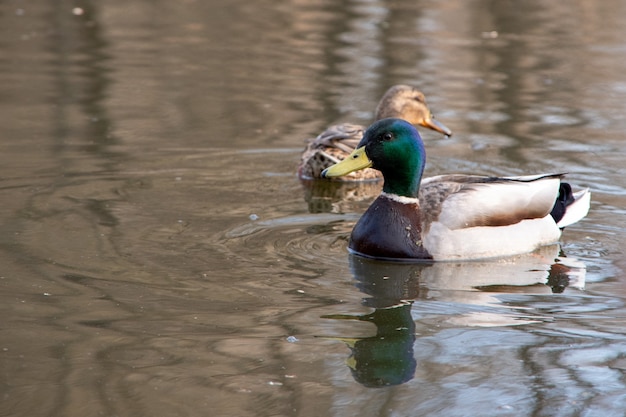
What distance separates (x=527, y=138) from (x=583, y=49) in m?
5.63

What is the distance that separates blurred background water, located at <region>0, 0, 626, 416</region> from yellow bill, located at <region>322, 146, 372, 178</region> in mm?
446

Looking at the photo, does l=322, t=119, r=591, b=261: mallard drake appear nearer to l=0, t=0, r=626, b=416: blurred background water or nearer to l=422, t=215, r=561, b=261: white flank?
l=422, t=215, r=561, b=261: white flank

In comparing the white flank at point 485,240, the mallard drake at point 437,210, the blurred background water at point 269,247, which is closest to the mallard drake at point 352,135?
the blurred background water at point 269,247

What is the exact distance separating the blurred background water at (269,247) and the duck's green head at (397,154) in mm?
579

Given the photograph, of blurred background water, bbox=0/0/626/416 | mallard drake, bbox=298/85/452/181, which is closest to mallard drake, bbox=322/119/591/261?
blurred background water, bbox=0/0/626/416

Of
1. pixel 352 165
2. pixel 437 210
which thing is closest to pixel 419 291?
pixel 437 210

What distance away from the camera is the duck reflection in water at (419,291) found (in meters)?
5.42

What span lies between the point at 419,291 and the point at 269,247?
1.15m

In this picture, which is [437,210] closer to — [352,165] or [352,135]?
[352,165]

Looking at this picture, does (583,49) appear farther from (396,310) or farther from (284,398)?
(284,398)

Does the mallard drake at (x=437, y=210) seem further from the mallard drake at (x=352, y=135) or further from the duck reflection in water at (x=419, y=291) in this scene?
the mallard drake at (x=352, y=135)

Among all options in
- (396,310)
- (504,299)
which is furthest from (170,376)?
(504,299)

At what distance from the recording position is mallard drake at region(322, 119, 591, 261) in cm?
725

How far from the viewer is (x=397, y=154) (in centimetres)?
741
